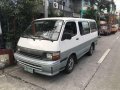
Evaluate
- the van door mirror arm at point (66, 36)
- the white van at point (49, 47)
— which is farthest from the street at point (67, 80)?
the van door mirror arm at point (66, 36)

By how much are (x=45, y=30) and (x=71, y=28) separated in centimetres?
100

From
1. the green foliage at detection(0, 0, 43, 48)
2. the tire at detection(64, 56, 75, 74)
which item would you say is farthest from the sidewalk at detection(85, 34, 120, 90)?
the green foliage at detection(0, 0, 43, 48)

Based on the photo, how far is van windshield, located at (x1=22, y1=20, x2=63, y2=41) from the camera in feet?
15.7

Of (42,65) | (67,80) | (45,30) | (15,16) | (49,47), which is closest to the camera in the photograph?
→ (42,65)

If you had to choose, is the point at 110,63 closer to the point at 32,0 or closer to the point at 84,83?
the point at 84,83

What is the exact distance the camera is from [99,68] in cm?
611

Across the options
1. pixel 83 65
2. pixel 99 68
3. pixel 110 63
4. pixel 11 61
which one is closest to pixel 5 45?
pixel 11 61

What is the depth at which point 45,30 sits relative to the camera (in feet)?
16.8

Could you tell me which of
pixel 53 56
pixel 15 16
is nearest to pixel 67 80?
pixel 53 56

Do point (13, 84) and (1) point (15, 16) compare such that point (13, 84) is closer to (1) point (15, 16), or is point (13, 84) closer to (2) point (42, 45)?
(2) point (42, 45)

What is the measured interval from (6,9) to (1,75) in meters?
2.81

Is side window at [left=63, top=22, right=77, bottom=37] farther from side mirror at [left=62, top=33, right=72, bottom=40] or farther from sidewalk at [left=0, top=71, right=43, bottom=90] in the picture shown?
sidewalk at [left=0, top=71, right=43, bottom=90]

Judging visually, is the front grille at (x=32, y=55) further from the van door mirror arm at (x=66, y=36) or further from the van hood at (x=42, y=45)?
the van door mirror arm at (x=66, y=36)

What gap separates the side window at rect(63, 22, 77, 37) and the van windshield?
0.27 metres
